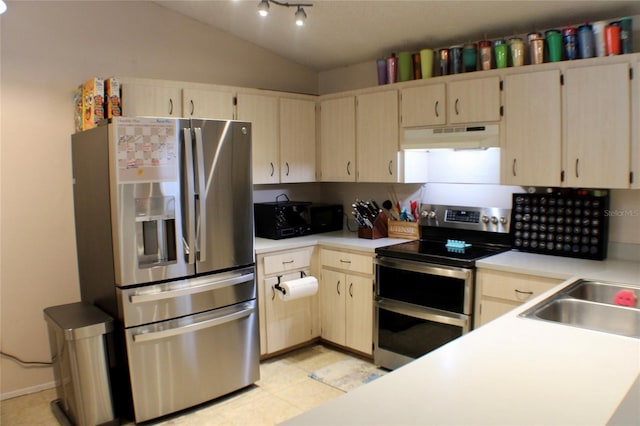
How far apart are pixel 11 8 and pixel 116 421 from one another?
2635 mm

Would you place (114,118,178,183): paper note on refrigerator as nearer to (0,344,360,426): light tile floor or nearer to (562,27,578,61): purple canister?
(0,344,360,426): light tile floor

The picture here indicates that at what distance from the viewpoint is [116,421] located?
2734 mm

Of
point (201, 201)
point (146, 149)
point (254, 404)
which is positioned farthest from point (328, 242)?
point (146, 149)

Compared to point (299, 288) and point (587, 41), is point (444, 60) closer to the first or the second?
point (587, 41)

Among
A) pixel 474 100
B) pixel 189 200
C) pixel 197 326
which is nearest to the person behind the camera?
pixel 189 200

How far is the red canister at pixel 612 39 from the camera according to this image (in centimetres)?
262

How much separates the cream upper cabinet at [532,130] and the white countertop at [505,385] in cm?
149

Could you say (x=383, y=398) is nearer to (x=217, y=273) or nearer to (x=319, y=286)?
(x=217, y=273)

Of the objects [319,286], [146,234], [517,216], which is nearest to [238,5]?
[146,234]

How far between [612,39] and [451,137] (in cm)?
104

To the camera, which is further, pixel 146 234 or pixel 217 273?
pixel 217 273

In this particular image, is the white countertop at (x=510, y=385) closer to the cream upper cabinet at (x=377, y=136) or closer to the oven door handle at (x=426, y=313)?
the oven door handle at (x=426, y=313)

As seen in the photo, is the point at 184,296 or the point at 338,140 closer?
the point at 184,296

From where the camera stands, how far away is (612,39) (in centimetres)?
263
